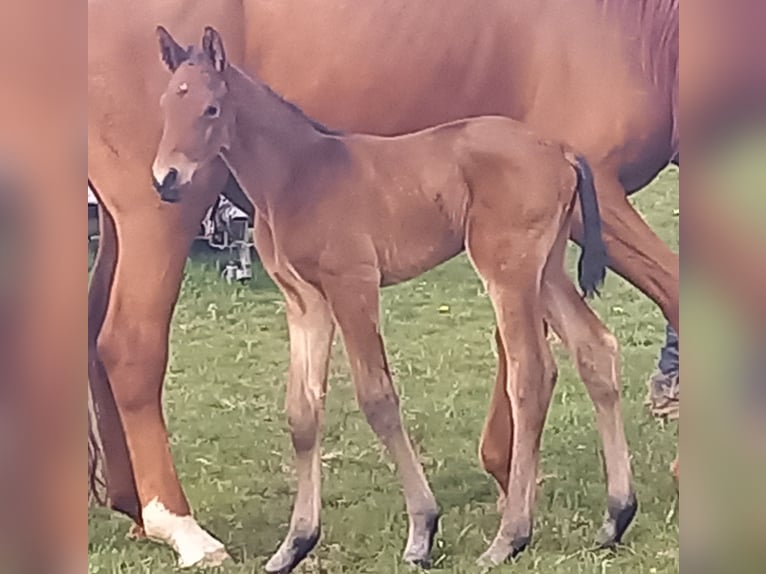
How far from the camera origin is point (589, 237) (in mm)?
1510

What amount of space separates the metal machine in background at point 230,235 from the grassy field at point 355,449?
3 centimetres

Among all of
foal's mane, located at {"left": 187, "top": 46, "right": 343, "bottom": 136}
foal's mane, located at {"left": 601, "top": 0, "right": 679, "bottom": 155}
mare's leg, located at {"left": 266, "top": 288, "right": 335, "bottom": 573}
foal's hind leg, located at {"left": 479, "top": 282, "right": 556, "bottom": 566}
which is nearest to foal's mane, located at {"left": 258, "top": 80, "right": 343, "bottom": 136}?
foal's mane, located at {"left": 187, "top": 46, "right": 343, "bottom": 136}

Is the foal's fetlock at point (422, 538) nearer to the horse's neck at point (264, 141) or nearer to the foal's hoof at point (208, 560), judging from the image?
the foal's hoof at point (208, 560)

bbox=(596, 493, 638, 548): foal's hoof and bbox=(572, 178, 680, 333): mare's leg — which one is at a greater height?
bbox=(572, 178, 680, 333): mare's leg

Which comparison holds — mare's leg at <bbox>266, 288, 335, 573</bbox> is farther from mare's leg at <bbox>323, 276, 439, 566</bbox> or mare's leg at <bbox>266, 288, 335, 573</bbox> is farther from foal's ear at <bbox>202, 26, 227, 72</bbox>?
foal's ear at <bbox>202, 26, 227, 72</bbox>

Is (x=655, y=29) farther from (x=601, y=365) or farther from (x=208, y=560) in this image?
(x=208, y=560)

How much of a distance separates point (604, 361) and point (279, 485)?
56 cm

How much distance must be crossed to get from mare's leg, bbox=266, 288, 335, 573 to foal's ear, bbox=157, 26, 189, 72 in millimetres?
373

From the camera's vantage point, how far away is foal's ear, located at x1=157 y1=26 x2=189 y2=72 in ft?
4.82

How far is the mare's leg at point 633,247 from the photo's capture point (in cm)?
151
